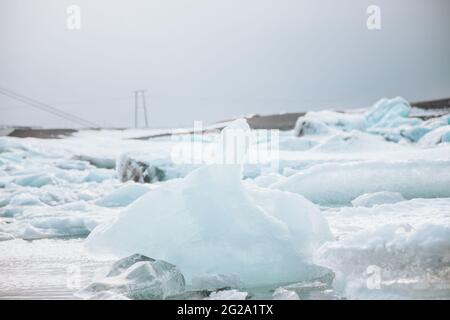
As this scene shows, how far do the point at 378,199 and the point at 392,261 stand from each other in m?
4.20

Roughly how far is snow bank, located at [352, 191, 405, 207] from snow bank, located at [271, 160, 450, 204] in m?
0.40

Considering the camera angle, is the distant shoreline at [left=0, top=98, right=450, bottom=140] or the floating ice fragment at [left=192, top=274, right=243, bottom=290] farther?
the distant shoreline at [left=0, top=98, right=450, bottom=140]

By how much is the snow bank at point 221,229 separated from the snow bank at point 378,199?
11.8ft

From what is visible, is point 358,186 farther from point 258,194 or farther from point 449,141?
point 449,141

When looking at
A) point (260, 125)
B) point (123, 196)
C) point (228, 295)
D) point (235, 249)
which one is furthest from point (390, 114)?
point (228, 295)

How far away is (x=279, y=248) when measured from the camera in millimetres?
3678

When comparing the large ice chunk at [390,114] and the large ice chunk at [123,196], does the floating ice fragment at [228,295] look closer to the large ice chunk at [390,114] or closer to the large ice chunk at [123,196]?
the large ice chunk at [123,196]

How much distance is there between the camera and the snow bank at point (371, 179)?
7.73m

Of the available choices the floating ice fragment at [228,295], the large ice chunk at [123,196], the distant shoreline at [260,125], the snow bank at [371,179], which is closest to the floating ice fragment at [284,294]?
the floating ice fragment at [228,295]

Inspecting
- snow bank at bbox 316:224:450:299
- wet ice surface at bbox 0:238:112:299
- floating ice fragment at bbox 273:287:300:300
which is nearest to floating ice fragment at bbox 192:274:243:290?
floating ice fragment at bbox 273:287:300:300

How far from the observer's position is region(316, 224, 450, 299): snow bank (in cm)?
320

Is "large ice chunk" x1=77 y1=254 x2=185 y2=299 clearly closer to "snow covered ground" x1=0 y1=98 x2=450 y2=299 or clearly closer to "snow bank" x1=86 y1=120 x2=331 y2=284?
"snow covered ground" x1=0 y1=98 x2=450 y2=299
